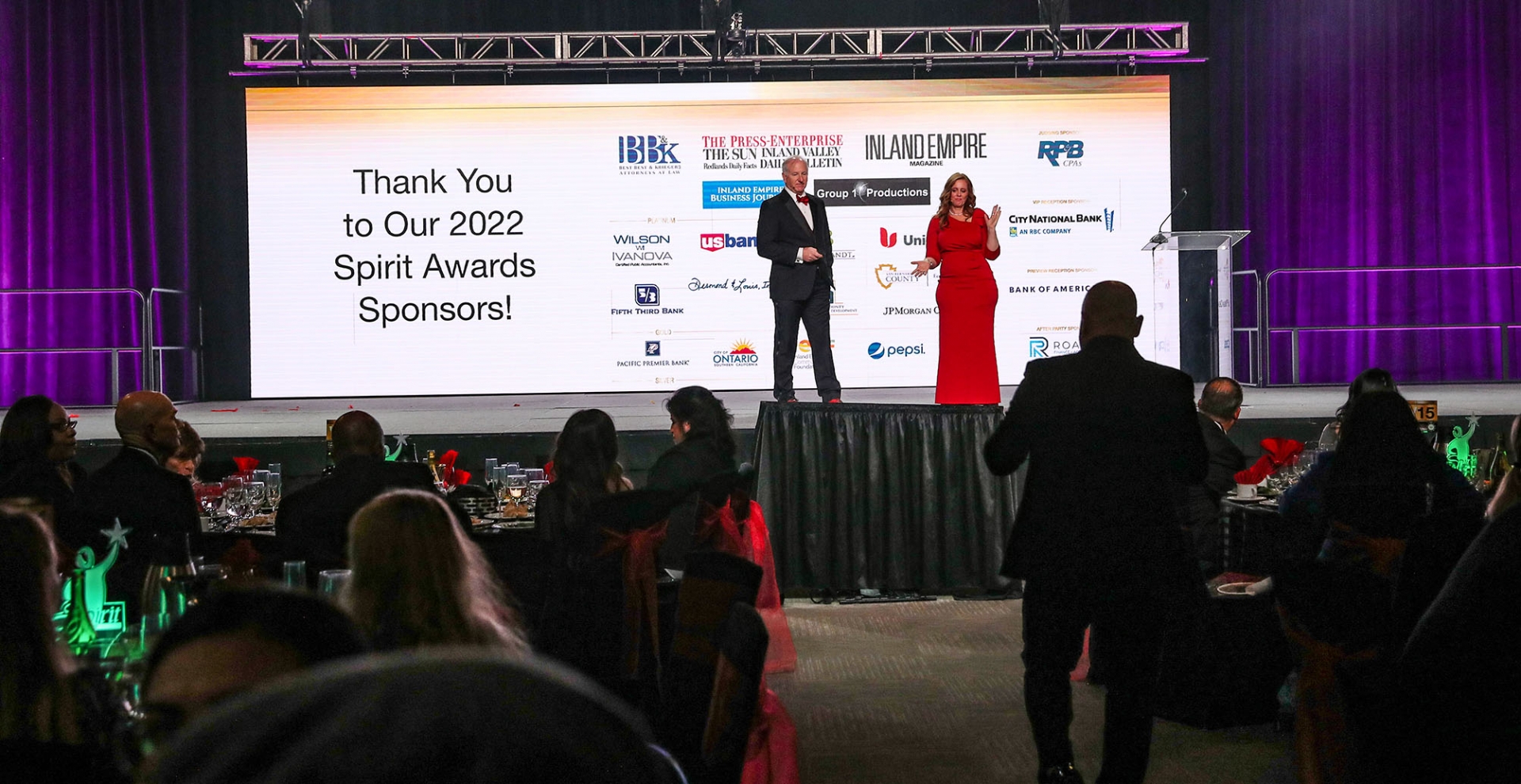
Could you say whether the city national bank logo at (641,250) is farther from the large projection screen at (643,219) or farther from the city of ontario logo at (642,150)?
the city of ontario logo at (642,150)

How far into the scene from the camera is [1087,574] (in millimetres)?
2664

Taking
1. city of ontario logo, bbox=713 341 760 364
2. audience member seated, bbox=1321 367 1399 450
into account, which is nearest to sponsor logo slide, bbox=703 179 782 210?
city of ontario logo, bbox=713 341 760 364

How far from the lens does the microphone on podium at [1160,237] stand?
9.17 m

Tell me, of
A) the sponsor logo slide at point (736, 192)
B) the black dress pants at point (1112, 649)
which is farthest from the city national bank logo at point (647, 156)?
the black dress pants at point (1112, 649)

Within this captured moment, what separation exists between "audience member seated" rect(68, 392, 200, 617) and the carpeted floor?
1.74 meters

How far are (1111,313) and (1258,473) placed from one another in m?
2.05

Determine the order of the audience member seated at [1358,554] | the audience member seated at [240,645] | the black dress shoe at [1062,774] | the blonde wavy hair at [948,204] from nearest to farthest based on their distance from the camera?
the audience member seated at [240,645] → the audience member seated at [1358,554] → the black dress shoe at [1062,774] → the blonde wavy hair at [948,204]

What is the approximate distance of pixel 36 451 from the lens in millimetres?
3602

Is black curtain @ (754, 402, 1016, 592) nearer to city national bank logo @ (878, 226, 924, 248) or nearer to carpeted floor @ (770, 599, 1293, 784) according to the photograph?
carpeted floor @ (770, 599, 1293, 784)

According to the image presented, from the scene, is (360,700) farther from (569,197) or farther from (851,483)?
(569,197)

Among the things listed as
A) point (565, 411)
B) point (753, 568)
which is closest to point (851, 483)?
point (565, 411)

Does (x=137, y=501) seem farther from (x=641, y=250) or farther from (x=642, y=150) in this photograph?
(x=642, y=150)

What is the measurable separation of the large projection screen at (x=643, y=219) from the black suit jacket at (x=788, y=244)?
3.15m

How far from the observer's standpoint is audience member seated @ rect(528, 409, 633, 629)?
116 inches
